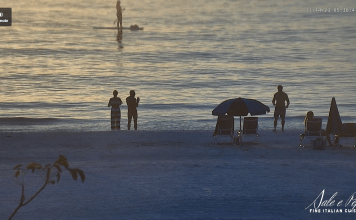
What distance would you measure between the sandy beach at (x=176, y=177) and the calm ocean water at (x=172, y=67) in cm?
591

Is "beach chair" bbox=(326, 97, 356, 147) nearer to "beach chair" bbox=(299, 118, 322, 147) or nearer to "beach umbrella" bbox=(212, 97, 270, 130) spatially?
"beach chair" bbox=(299, 118, 322, 147)

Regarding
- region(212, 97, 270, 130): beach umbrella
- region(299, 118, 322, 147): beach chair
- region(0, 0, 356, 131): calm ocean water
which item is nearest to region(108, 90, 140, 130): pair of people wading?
region(0, 0, 356, 131): calm ocean water

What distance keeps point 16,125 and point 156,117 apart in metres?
6.33

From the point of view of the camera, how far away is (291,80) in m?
40.2

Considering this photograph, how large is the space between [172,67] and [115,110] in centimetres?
2524

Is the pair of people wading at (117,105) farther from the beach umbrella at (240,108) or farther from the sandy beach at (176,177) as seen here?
the beach umbrella at (240,108)

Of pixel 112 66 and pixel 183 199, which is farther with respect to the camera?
pixel 112 66

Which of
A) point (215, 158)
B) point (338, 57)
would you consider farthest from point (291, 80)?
point (215, 158)

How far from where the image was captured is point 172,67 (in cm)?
4541

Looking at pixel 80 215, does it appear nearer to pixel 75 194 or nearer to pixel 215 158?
pixel 75 194

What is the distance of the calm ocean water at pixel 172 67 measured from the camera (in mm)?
29413

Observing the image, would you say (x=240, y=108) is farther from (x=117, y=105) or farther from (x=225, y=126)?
(x=117, y=105)

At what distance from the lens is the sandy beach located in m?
12.0

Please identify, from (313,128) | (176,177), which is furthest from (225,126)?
(176,177)
